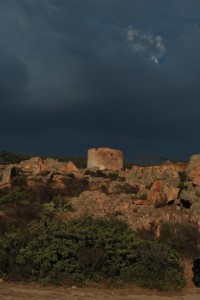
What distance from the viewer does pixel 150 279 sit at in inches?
576

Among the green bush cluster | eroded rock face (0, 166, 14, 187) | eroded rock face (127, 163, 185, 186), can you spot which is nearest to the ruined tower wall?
eroded rock face (127, 163, 185, 186)

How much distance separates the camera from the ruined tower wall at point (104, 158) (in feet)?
218

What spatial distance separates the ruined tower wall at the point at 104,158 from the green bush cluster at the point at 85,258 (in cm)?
5036

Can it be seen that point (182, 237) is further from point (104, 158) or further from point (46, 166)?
point (104, 158)

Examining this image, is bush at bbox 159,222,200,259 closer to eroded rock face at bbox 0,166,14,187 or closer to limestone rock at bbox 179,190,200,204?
limestone rock at bbox 179,190,200,204

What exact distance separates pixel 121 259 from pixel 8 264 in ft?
11.3

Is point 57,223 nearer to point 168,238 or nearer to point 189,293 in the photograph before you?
point 189,293

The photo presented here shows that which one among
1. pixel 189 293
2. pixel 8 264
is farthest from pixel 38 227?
pixel 189 293

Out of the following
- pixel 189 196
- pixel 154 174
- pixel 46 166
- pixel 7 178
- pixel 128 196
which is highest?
pixel 46 166

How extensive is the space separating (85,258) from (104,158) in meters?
52.5

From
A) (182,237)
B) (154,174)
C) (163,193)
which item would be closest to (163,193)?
(163,193)

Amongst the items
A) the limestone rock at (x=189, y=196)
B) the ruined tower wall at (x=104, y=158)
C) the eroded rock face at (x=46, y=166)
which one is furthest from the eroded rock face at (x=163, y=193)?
the ruined tower wall at (x=104, y=158)

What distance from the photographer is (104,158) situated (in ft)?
220

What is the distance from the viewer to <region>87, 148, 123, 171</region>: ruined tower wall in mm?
66500
